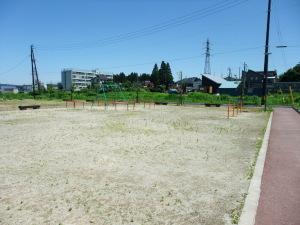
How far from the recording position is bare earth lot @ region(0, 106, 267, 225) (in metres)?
5.05

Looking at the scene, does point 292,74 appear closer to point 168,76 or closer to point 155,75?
point 168,76

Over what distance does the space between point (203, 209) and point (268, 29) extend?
3741cm

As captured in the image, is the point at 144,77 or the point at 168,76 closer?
the point at 168,76

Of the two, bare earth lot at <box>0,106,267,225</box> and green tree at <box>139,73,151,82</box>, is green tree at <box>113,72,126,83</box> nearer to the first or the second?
green tree at <box>139,73,151,82</box>

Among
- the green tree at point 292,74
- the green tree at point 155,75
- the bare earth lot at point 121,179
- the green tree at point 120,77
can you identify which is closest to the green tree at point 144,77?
the green tree at point 120,77

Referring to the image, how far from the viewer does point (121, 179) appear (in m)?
6.91

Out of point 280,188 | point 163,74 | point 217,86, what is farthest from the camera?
point 163,74

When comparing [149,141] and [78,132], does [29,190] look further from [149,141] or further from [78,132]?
[78,132]

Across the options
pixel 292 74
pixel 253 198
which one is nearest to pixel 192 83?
pixel 292 74

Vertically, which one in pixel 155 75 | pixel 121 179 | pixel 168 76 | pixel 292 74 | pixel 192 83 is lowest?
pixel 121 179

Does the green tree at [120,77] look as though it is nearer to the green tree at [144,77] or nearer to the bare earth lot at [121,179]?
the green tree at [144,77]

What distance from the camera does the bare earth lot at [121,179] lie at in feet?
16.6

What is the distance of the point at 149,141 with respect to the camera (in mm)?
11867

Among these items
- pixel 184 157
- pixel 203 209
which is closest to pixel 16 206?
pixel 203 209
